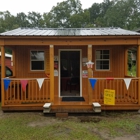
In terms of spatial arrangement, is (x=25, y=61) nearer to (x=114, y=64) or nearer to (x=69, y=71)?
(x=69, y=71)

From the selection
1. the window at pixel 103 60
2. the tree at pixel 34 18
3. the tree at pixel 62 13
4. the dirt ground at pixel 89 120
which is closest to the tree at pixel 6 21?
the tree at pixel 34 18

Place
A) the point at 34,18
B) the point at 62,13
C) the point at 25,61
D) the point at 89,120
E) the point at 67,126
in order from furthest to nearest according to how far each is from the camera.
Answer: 1. the point at 34,18
2. the point at 62,13
3. the point at 25,61
4. the point at 89,120
5. the point at 67,126

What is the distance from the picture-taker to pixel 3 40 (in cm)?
696

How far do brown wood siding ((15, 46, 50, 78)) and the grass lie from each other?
7.32 feet

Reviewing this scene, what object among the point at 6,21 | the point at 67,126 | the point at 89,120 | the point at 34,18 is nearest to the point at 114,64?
the point at 89,120

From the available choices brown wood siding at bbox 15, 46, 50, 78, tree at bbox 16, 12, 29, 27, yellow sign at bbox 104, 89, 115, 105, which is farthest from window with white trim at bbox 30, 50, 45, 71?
tree at bbox 16, 12, 29, 27

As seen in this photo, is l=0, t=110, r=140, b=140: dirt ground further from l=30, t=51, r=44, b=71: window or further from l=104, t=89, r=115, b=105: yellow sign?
l=30, t=51, r=44, b=71: window

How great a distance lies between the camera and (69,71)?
29.6 ft

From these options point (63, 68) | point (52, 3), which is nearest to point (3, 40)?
point (63, 68)

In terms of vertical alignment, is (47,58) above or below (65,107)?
above

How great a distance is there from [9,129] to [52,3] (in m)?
52.0

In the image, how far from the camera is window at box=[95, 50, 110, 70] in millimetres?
8766

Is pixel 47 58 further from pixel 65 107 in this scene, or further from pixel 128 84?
pixel 128 84

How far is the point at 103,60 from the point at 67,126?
13.6 ft
